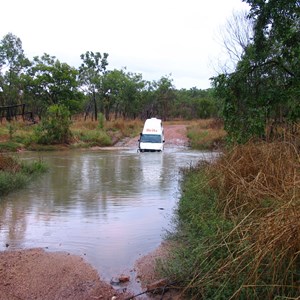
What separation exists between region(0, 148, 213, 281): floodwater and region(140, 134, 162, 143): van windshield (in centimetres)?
1372

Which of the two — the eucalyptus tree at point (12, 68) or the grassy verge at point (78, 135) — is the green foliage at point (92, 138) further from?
the eucalyptus tree at point (12, 68)

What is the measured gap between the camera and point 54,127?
32281mm

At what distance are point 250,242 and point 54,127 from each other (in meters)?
29.4

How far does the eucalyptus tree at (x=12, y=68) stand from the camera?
1869 inches

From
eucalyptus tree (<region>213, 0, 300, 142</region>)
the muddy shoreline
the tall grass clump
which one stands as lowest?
the muddy shoreline

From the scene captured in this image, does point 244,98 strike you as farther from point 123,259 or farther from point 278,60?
point 123,259

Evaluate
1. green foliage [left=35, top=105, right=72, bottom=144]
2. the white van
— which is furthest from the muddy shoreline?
green foliage [left=35, top=105, right=72, bottom=144]

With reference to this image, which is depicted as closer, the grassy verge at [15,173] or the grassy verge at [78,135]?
the grassy verge at [15,173]

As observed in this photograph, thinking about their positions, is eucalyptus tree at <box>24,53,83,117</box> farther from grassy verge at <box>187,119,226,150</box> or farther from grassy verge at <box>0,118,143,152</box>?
grassy verge at <box>187,119,226,150</box>

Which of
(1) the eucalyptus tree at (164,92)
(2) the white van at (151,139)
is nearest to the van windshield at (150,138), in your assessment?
(2) the white van at (151,139)

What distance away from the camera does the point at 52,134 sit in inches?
1276

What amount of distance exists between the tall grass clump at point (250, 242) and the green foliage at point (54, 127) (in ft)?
85.9

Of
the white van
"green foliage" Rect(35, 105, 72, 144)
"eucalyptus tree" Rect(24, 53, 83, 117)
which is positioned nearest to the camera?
the white van

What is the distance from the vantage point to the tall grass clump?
392cm
